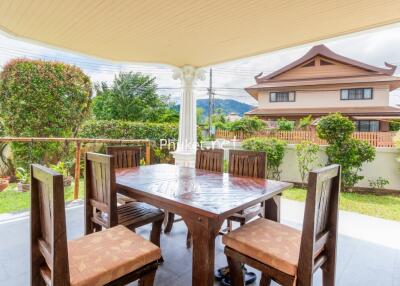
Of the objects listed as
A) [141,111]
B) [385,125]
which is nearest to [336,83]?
[385,125]

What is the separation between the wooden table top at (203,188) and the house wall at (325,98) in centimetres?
1089

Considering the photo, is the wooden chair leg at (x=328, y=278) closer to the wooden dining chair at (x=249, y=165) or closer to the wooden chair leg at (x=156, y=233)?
the wooden dining chair at (x=249, y=165)

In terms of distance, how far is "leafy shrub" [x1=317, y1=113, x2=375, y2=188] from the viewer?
5.48 metres

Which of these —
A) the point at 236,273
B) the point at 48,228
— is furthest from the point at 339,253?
the point at 48,228

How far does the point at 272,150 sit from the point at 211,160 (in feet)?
12.6

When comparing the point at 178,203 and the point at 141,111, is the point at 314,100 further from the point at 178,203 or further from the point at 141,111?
the point at 178,203

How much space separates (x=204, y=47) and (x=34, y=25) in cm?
201

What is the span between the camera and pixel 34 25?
271 cm

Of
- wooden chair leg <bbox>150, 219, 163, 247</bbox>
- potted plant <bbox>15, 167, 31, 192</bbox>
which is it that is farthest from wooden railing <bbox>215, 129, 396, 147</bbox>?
wooden chair leg <bbox>150, 219, 163, 247</bbox>

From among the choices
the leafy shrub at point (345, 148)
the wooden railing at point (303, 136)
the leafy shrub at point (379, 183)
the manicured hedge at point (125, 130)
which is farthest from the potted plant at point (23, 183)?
the leafy shrub at point (379, 183)

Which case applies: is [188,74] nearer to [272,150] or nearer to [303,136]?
[272,150]

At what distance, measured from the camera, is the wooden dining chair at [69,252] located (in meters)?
1.09

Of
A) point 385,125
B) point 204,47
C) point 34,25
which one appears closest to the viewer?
point 34,25

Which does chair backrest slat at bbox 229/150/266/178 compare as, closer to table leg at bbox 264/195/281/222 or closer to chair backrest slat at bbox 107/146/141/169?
table leg at bbox 264/195/281/222
